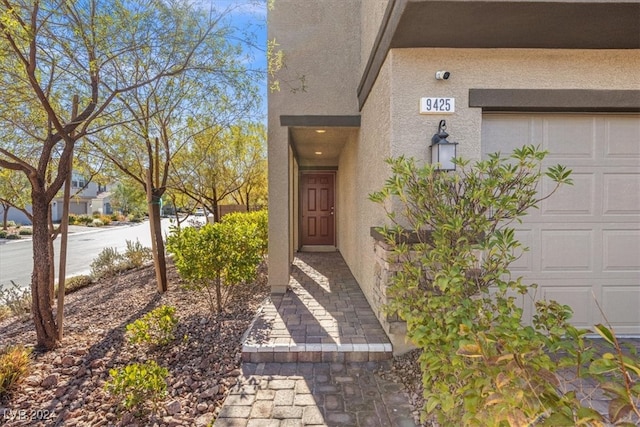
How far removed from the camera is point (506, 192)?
8.03 ft

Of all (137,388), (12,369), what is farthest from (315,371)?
(12,369)

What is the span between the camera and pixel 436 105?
2.95 meters

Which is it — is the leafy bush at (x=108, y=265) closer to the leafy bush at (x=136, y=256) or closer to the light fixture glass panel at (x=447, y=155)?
the leafy bush at (x=136, y=256)

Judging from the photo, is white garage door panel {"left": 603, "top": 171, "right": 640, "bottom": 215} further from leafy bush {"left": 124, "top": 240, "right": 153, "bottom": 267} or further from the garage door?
leafy bush {"left": 124, "top": 240, "right": 153, "bottom": 267}

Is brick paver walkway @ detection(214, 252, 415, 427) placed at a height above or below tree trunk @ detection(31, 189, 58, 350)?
below

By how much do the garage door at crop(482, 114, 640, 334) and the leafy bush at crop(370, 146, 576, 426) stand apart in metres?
0.35

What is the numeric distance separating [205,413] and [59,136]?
3.10 m

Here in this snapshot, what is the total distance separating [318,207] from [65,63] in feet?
21.3

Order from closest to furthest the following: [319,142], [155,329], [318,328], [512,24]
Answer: [512,24] → [155,329] → [318,328] → [319,142]

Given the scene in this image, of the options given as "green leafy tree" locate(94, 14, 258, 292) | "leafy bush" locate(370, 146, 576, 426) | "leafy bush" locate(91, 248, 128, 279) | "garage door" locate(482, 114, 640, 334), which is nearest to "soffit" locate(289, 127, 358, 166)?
"green leafy tree" locate(94, 14, 258, 292)

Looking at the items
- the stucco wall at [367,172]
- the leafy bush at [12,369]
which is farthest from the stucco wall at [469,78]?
the leafy bush at [12,369]

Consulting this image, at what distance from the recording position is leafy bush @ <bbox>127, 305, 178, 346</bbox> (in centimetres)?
305

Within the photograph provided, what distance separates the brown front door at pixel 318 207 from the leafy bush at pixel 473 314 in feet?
19.1

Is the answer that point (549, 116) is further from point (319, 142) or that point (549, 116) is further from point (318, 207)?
point (318, 207)
